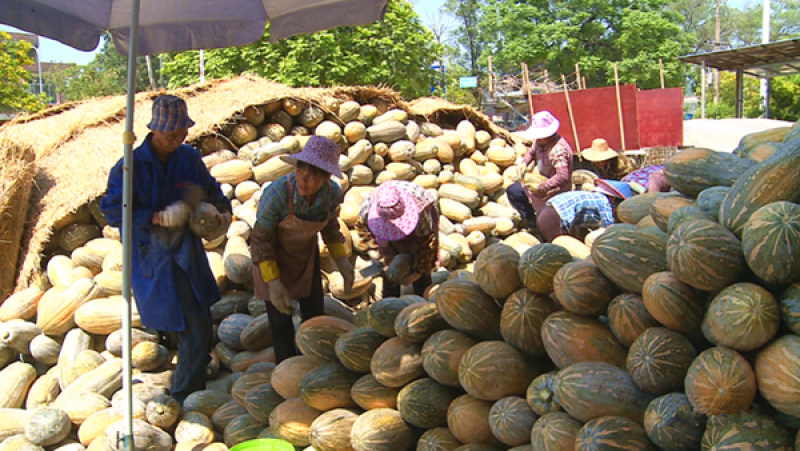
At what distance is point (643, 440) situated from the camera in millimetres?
2203

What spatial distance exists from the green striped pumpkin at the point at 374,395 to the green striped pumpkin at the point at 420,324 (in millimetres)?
293

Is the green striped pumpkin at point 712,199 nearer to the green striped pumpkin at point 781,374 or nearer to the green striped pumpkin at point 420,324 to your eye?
the green striped pumpkin at point 781,374

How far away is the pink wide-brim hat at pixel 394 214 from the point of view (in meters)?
4.96

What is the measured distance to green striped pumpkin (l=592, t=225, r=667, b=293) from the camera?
245 cm

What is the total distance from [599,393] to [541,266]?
61 centimetres

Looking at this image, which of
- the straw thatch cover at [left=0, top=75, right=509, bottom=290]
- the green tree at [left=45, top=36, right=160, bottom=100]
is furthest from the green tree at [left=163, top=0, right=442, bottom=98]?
the green tree at [left=45, top=36, right=160, bottom=100]

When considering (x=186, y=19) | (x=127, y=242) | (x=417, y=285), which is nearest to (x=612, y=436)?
(x=127, y=242)

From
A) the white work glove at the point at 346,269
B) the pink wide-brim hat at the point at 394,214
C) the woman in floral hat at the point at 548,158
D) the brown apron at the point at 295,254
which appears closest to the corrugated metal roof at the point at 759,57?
the woman in floral hat at the point at 548,158

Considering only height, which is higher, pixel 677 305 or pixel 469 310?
pixel 677 305

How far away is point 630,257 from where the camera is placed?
2.48 meters

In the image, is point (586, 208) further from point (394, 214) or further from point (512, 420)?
point (512, 420)

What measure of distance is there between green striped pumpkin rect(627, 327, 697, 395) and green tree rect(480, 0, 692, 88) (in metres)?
31.9

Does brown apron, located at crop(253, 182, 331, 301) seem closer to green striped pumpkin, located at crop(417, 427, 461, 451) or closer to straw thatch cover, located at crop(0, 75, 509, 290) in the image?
green striped pumpkin, located at crop(417, 427, 461, 451)

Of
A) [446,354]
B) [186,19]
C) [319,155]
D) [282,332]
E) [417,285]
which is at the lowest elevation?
[417,285]
